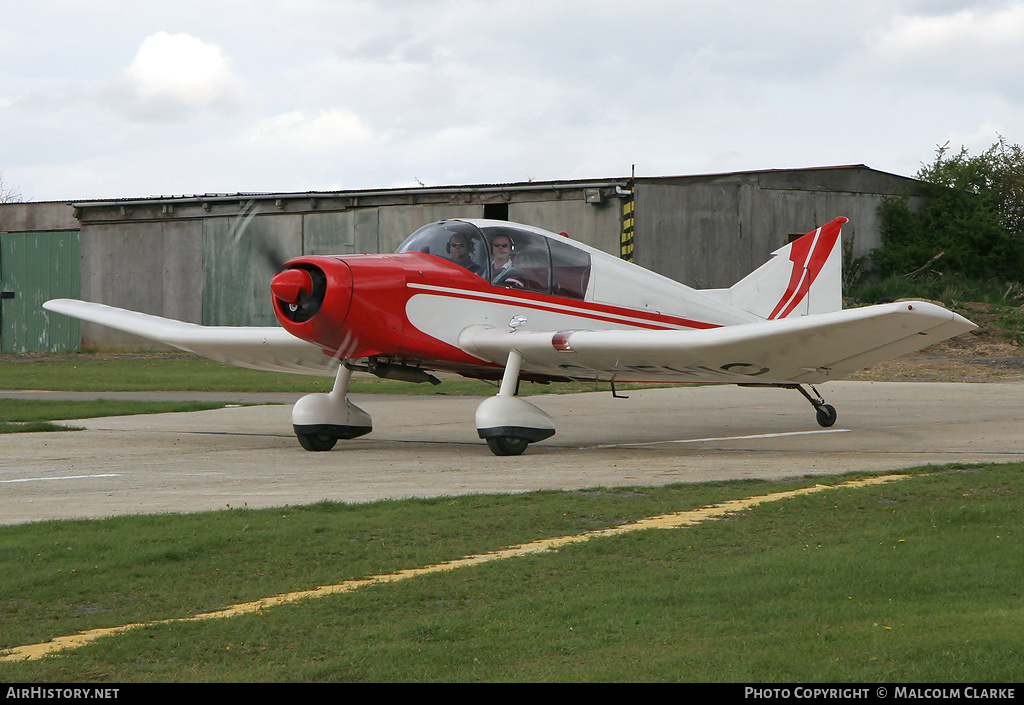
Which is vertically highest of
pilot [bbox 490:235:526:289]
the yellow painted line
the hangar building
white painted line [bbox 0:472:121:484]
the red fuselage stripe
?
the hangar building

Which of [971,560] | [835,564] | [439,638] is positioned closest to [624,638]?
[439,638]

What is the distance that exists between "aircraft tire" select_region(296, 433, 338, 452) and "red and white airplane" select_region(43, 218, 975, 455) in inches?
0.5

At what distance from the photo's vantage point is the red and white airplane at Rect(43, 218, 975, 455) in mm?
11781

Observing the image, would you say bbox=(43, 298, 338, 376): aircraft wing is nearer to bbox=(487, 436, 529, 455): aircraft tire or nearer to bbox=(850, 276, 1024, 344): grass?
bbox=(487, 436, 529, 455): aircraft tire

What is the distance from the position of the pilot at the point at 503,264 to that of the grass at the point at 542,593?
15.8 feet

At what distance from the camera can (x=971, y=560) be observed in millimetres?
6172

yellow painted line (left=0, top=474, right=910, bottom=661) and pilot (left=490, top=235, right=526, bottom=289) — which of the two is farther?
pilot (left=490, top=235, right=526, bottom=289)

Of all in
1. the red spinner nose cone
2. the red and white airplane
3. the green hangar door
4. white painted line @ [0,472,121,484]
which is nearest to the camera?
white painted line @ [0,472,121,484]

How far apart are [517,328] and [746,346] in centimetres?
268

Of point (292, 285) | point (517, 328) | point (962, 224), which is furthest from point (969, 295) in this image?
point (292, 285)

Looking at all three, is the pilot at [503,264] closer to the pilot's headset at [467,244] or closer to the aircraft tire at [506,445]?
the pilot's headset at [467,244]

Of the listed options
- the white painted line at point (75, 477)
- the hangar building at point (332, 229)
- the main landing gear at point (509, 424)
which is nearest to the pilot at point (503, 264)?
the main landing gear at point (509, 424)

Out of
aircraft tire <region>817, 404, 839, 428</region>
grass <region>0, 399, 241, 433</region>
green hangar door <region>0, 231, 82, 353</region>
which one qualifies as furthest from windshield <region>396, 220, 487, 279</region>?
green hangar door <region>0, 231, 82, 353</region>

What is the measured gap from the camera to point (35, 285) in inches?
1651
